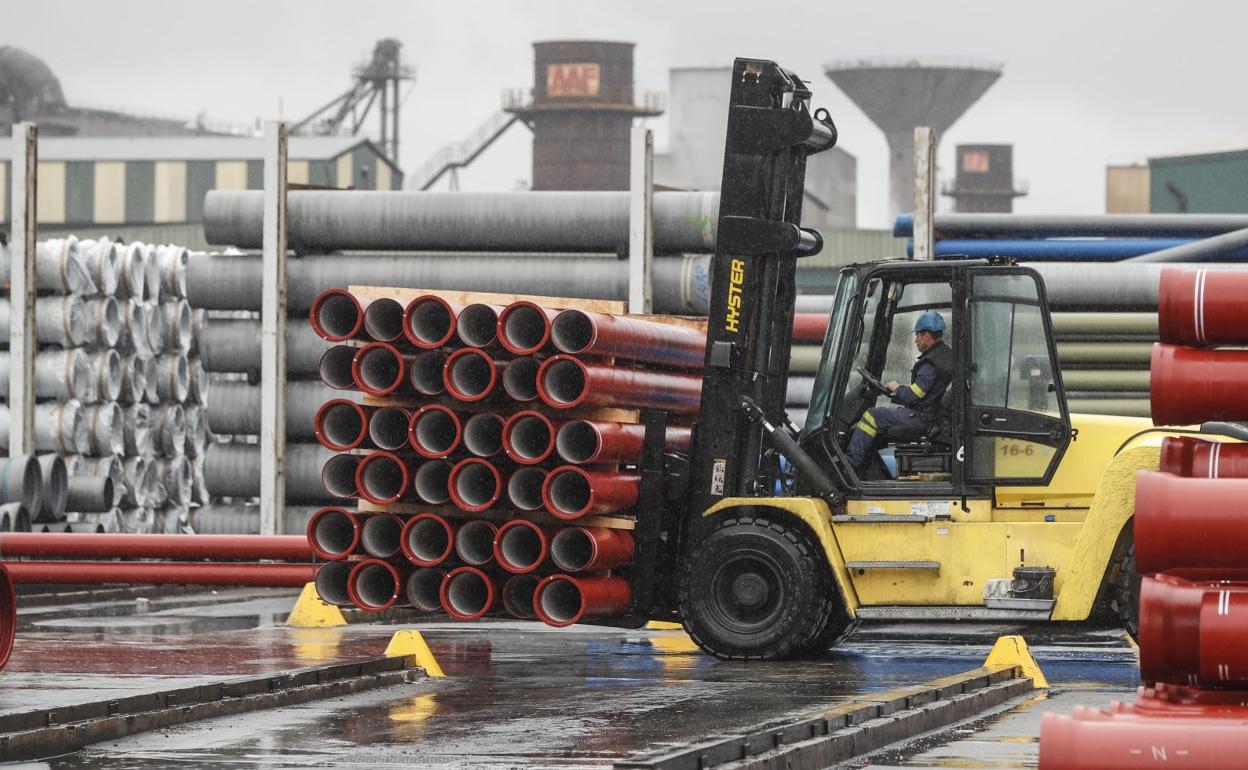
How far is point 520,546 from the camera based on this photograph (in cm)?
1148

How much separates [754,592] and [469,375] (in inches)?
82.2

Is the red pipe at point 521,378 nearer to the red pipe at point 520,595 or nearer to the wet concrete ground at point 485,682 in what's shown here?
the red pipe at point 520,595

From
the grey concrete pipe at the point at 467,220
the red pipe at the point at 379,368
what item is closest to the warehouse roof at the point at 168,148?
the grey concrete pipe at the point at 467,220

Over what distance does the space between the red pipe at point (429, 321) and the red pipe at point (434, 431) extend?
396 mm

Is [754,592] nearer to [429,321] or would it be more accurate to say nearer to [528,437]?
[528,437]

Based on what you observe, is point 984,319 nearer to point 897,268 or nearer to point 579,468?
point 897,268

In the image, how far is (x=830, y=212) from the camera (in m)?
84.9

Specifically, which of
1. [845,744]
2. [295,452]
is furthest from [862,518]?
[295,452]

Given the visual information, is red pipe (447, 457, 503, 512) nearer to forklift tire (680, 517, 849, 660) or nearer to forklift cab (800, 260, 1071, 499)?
forklift tire (680, 517, 849, 660)

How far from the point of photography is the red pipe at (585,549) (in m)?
11.3

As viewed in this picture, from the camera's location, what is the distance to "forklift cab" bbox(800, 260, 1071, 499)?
36.9 feet

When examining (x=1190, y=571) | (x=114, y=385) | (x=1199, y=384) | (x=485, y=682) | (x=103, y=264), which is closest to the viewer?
(x=1190, y=571)

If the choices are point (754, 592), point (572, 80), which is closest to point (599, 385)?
point (754, 592)

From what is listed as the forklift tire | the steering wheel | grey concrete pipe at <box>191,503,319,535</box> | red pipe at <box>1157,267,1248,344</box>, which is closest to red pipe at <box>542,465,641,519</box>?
the forklift tire
